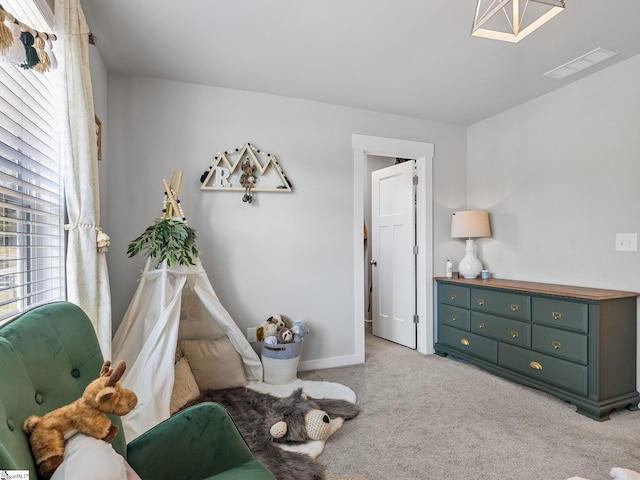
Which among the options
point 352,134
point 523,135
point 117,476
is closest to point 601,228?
point 523,135

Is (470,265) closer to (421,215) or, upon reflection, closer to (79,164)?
(421,215)

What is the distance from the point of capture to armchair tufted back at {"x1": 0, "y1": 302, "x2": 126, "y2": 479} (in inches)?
29.8

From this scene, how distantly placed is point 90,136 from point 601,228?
3.50m

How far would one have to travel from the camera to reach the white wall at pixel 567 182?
275 centimetres

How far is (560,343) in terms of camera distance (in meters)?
2.73

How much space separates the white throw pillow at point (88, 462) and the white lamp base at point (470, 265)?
3517 millimetres

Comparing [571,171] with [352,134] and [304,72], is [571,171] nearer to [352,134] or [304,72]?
[352,134]

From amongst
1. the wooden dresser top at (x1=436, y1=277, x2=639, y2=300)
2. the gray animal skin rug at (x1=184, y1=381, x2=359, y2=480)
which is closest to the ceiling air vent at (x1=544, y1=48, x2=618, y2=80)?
the wooden dresser top at (x1=436, y1=277, x2=639, y2=300)

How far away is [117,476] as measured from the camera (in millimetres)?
884

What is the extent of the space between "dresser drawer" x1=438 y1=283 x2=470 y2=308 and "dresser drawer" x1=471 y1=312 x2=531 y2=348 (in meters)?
0.16

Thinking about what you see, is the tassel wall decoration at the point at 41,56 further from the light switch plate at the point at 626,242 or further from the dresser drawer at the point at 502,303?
the light switch plate at the point at 626,242

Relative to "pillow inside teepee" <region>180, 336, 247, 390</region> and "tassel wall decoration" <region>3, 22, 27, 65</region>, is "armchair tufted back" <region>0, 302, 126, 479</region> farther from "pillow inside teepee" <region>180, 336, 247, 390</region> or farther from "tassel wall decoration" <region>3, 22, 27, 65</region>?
"pillow inside teepee" <region>180, 336, 247, 390</region>

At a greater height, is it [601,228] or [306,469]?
[601,228]

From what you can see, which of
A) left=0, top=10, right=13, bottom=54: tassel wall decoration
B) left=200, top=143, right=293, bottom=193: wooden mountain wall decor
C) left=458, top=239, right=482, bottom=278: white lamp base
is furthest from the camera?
left=458, top=239, right=482, bottom=278: white lamp base
